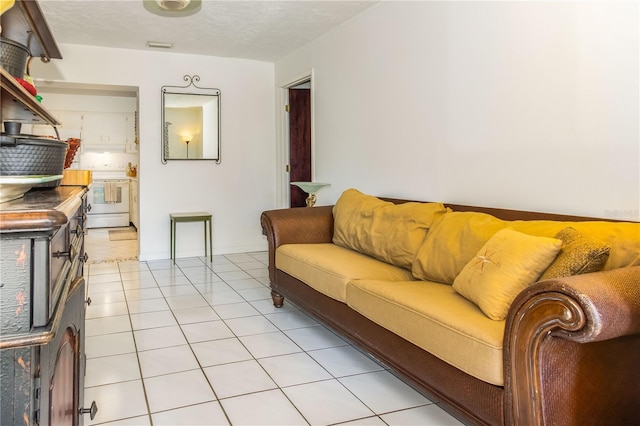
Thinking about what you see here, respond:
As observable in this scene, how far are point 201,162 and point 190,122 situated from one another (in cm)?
49

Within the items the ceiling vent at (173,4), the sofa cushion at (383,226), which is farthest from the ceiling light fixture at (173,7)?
the sofa cushion at (383,226)

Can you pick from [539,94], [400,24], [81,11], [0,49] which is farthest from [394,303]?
[81,11]

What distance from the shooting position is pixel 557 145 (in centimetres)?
233

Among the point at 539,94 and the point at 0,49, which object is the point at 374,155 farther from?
the point at 0,49

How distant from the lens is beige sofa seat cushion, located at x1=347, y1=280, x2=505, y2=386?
1.53 meters

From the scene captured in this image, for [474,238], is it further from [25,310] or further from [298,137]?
[298,137]

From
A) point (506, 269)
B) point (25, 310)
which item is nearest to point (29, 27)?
point (25, 310)

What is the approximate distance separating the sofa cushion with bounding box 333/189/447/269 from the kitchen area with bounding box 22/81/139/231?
5.74m

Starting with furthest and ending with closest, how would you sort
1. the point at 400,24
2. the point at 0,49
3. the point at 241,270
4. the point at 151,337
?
the point at 241,270
the point at 400,24
the point at 151,337
the point at 0,49

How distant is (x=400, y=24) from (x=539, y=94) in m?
1.42

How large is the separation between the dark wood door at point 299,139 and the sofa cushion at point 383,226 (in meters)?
2.25

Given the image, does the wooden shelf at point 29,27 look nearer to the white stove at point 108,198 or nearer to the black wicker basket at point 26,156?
the black wicker basket at point 26,156

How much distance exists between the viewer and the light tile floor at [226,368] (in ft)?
6.53

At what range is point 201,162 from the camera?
5.59 m
